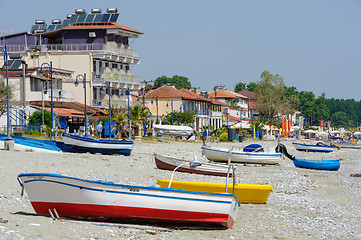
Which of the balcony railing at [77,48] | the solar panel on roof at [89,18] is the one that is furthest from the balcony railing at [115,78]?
the solar panel on roof at [89,18]

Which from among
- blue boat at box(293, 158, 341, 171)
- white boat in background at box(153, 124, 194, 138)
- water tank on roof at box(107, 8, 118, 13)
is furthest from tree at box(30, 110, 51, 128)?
water tank on roof at box(107, 8, 118, 13)

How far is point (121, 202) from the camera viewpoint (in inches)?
556

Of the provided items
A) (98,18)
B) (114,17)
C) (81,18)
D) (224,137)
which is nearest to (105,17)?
(98,18)

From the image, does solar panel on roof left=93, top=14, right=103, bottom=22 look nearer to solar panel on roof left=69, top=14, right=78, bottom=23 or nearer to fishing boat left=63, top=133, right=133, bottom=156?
solar panel on roof left=69, top=14, right=78, bottom=23

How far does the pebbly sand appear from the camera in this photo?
13.4m

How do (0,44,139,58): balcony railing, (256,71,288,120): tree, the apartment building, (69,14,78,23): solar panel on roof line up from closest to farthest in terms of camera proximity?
1. the apartment building
2. (0,44,139,58): balcony railing
3. (69,14,78,23): solar panel on roof
4. (256,71,288,120): tree

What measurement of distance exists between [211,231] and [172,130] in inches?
2055

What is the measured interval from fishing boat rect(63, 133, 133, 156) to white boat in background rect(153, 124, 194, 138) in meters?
31.5

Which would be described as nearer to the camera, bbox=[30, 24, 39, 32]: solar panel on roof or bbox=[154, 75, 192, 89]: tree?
bbox=[30, 24, 39, 32]: solar panel on roof

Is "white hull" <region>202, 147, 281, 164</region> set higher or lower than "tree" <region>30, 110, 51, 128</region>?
lower

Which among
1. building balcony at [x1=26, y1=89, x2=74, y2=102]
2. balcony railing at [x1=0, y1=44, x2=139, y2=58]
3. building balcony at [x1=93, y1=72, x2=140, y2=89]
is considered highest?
balcony railing at [x1=0, y1=44, x2=139, y2=58]

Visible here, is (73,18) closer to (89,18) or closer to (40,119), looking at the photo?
(89,18)

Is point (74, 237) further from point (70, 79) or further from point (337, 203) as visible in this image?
point (70, 79)

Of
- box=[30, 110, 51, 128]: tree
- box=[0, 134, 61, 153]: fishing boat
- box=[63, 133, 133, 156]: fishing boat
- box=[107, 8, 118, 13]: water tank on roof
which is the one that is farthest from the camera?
box=[107, 8, 118, 13]: water tank on roof
